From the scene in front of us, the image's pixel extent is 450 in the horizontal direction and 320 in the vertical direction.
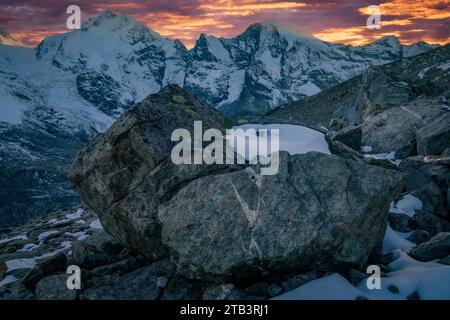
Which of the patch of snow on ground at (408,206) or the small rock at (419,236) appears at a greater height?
the patch of snow on ground at (408,206)

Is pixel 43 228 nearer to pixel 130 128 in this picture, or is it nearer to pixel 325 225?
pixel 130 128

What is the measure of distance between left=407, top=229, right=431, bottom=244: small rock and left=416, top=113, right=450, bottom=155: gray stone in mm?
7438

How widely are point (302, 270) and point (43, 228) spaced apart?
1774 cm

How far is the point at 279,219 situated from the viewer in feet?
34.2

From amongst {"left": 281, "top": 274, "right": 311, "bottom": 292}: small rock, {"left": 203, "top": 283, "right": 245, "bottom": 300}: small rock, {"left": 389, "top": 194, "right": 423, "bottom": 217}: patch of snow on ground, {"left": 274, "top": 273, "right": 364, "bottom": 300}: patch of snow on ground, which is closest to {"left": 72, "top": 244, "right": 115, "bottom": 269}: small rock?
{"left": 203, "top": 283, "right": 245, "bottom": 300}: small rock

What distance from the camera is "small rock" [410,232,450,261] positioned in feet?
37.4

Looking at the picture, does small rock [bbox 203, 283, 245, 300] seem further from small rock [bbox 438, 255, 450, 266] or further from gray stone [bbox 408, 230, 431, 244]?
gray stone [bbox 408, 230, 431, 244]

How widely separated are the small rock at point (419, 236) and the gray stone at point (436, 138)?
24.4 ft

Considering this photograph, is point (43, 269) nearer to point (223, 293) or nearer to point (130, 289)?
point (130, 289)

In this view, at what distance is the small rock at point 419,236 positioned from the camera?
1290 centimetres

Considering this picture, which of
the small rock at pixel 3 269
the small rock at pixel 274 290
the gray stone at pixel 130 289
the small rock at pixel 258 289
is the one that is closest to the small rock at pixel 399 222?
the small rock at pixel 274 290

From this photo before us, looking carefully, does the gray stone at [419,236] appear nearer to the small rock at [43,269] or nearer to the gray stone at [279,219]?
the gray stone at [279,219]
